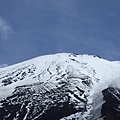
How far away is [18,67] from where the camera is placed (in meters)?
150

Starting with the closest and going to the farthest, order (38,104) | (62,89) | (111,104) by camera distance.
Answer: (111,104)
(38,104)
(62,89)

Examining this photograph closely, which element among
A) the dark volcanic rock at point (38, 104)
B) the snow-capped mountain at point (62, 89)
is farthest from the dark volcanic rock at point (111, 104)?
the dark volcanic rock at point (38, 104)

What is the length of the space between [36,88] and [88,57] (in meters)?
44.9

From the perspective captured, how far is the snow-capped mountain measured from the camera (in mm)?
100188

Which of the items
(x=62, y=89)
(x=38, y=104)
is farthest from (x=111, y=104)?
(x=62, y=89)

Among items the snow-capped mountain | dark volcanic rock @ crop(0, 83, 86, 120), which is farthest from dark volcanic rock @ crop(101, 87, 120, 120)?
A: dark volcanic rock @ crop(0, 83, 86, 120)

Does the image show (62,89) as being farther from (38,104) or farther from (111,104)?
(111,104)

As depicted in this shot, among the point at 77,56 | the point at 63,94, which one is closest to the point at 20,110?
the point at 63,94

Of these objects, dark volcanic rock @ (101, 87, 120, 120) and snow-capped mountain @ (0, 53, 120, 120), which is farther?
snow-capped mountain @ (0, 53, 120, 120)

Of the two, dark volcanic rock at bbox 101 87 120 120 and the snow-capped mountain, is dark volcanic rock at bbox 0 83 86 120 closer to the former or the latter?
the snow-capped mountain

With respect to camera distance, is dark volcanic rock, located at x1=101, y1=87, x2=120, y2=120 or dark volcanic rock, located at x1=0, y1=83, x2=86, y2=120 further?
dark volcanic rock, located at x1=0, y1=83, x2=86, y2=120

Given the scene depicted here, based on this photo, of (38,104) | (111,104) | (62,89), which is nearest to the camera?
(111,104)

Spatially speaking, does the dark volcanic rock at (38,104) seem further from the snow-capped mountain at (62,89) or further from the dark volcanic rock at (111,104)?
the dark volcanic rock at (111,104)

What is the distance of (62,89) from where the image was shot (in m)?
121
